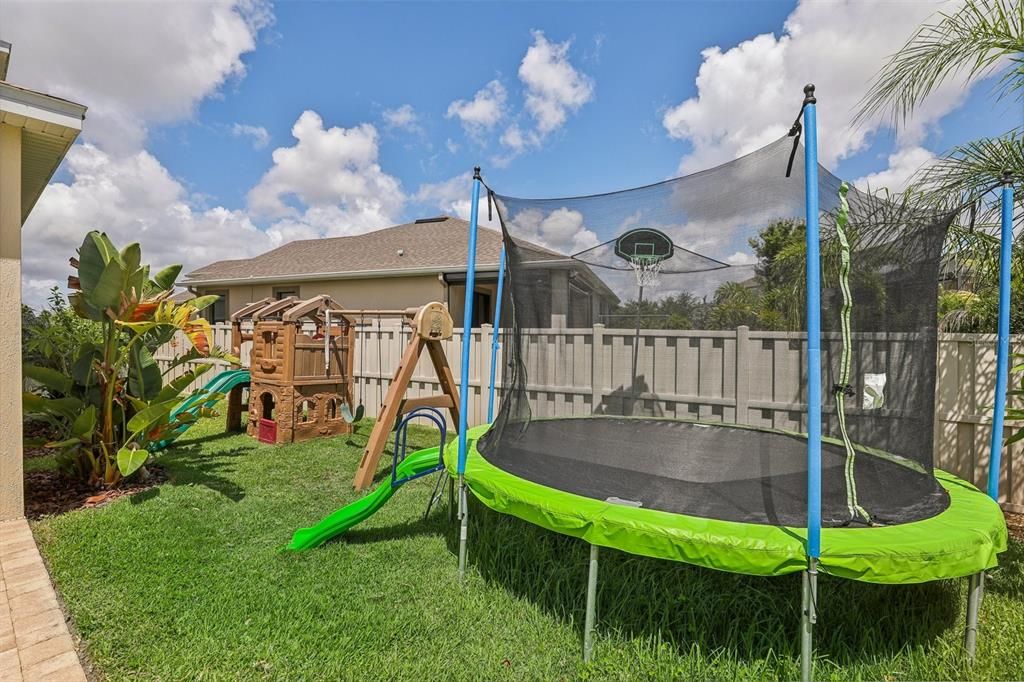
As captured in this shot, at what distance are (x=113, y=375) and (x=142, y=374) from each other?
198 millimetres

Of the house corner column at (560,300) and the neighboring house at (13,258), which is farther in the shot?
the neighboring house at (13,258)

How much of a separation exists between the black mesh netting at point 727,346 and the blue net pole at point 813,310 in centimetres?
44

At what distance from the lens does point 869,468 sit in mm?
2289

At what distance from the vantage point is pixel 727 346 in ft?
8.11

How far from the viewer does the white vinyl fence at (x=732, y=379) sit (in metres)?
2.37

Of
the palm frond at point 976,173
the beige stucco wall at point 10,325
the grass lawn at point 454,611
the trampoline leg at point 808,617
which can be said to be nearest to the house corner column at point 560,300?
the grass lawn at point 454,611

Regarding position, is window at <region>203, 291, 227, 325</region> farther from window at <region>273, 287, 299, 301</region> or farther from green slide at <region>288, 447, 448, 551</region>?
green slide at <region>288, 447, 448, 551</region>

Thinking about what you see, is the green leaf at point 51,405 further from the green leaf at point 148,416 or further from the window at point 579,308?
the window at point 579,308

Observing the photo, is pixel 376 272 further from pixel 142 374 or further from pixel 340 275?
pixel 142 374

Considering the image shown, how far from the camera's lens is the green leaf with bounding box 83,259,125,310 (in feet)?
11.5

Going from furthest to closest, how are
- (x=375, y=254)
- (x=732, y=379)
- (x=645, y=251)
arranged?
(x=375, y=254) → (x=645, y=251) → (x=732, y=379)

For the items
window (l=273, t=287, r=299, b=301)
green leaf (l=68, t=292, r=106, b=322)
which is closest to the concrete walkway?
green leaf (l=68, t=292, r=106, b=322)

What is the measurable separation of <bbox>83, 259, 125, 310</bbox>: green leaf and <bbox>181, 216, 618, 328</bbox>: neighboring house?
19.1ft

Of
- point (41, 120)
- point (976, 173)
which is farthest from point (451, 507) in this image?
point (976, 173)
